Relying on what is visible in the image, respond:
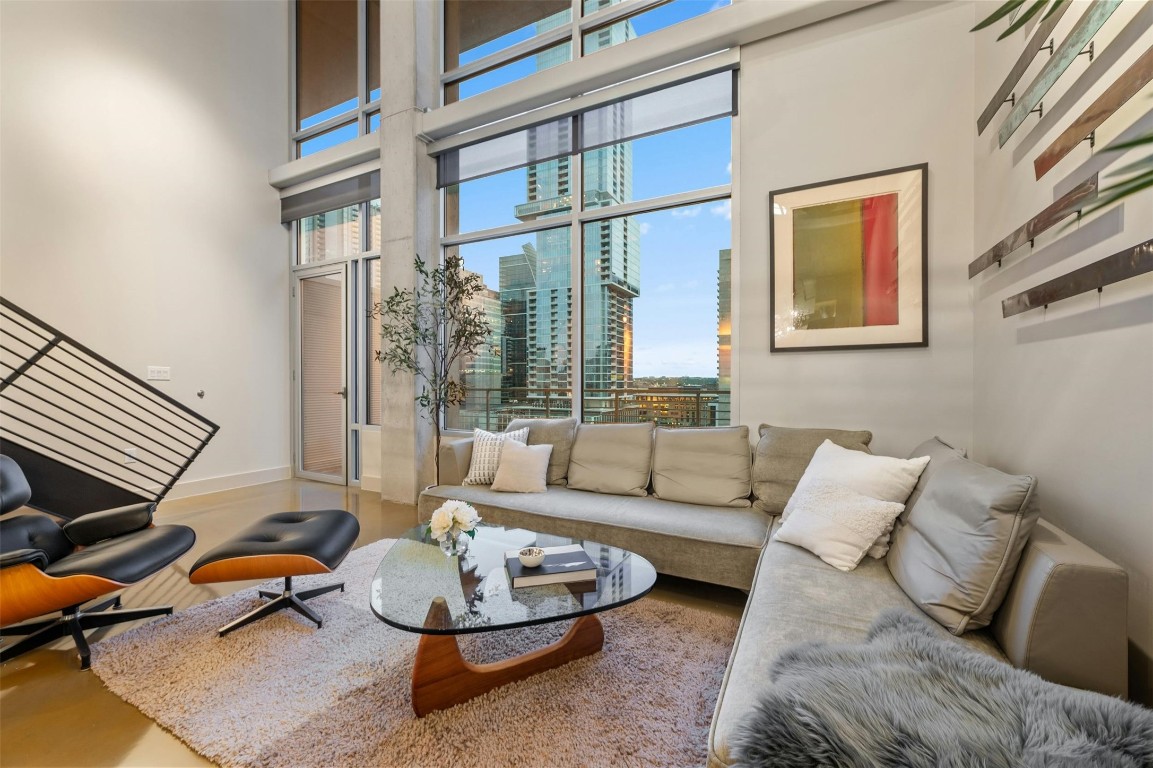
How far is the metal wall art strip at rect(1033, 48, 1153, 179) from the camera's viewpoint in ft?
4.53

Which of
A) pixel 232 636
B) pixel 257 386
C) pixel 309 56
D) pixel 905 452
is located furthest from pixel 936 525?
pixel 309 56

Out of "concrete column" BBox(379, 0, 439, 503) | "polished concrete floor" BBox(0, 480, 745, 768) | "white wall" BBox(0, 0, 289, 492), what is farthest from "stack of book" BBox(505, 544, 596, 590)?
"white wall" BBox(0, 0, 289, 492)

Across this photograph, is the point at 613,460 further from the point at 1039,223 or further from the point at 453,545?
the point at 1039,223

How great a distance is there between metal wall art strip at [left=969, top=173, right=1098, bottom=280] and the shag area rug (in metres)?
1.95

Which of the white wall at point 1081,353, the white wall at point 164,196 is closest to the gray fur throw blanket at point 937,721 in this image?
the white wall at point 1081,353

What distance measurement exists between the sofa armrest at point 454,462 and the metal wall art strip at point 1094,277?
3.07m

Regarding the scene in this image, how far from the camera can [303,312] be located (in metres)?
5.54

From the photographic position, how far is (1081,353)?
169cm

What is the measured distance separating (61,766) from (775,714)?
6.82 feet

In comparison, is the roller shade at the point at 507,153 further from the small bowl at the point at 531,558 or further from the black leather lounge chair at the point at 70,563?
the black leather lounge chair at the point at 70,563

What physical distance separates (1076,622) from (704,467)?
1814 millimetres

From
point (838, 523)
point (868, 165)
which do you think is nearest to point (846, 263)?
point (868, 165)

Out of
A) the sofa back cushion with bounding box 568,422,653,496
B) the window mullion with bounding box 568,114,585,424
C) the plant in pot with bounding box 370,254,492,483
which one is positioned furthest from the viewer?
the plant in pot with bounding box 370,254,492,483

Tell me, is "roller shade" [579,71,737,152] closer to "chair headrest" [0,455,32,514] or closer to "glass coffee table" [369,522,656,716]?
"glass coffee table" [369,522,656,716]
